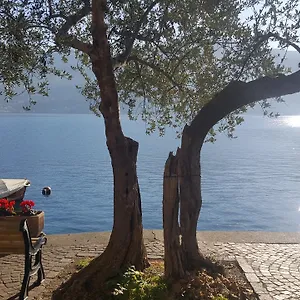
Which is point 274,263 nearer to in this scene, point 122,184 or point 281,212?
point 122,184

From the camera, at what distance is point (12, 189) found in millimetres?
25688

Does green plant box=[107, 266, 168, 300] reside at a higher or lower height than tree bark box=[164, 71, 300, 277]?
lower

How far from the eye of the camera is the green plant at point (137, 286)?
227 inches

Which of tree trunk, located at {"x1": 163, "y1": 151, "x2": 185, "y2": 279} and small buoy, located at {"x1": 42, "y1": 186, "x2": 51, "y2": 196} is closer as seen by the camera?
tree trunk, located at {"x1": 163, "y1": 151, "x2": 185, "y2": 279}

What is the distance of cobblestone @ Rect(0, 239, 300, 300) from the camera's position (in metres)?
6.62

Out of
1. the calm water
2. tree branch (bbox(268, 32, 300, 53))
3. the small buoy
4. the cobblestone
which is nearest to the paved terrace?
the cobblestone

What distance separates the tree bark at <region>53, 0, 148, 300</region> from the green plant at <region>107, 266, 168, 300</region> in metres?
0.33

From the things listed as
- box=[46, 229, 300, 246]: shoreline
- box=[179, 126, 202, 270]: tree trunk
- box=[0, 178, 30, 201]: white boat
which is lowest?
box=[0, 178, 30, 201]: white boat

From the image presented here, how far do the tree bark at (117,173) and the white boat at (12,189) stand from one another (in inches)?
747

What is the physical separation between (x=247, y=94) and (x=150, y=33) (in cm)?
233

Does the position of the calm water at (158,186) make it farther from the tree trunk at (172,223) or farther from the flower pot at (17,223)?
the tree trunk at (172,223)

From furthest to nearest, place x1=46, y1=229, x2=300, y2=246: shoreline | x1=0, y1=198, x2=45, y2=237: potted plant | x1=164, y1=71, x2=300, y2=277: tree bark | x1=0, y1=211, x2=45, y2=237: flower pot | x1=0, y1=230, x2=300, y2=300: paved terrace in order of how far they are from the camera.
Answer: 1. x1=46, y1=229, x2=300, y2=246: shoreline
2. x1=0, y1=198, x2=45, y2=237: potted plant
3. x1=0, y1=211, x2=45, y2=237: flower pot
4. x1=0, y1=230, x2=300, y2=300: paved terrace
5. x1=164, y1=71, x2=300, y2=277: tree bark

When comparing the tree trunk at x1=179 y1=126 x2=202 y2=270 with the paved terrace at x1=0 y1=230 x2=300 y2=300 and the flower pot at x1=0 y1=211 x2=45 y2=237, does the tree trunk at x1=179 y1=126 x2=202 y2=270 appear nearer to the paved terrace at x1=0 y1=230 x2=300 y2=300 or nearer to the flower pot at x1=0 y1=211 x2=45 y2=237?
the paved terrace at x1=0 y1=230 x2=300 y2=300

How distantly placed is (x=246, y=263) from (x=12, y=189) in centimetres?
2016
